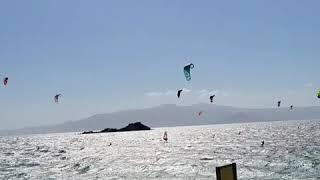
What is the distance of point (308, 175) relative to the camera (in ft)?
167

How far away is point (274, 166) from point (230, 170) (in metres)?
52.8

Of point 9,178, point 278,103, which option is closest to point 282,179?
point 278,103

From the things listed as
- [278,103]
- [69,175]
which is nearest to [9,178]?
[69,175]

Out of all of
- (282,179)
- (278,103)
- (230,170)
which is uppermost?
(278,103)

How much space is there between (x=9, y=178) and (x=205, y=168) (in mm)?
24170

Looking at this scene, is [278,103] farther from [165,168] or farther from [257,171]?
[165,168]

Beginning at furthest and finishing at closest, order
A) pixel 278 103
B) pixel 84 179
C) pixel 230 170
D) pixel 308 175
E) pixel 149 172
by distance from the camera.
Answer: pixel 149 172
pixel 84 179
pixel 308 175
pixel 278 103
pixel 230 170

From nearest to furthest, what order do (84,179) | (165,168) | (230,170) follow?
(230,170)
(84,179)
(165,168)

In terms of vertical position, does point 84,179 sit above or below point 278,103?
below

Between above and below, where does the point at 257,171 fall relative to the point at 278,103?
below

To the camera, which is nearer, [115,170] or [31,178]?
[31,178]

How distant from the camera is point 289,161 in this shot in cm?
6906

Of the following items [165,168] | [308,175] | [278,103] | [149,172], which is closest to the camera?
[278,103]

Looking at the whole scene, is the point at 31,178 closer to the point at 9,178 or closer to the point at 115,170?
the point at 9,178
